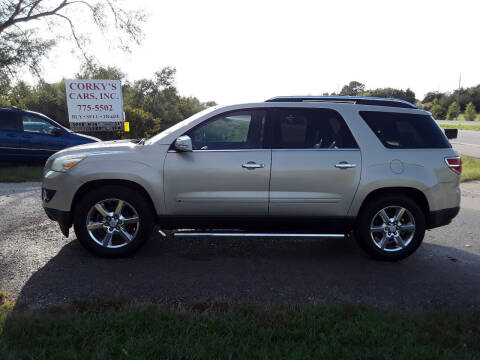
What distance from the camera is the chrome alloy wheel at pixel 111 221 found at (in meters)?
4.54

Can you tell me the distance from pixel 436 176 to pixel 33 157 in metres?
10.3

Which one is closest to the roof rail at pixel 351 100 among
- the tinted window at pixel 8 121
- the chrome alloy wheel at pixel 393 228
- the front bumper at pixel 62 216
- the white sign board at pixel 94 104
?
the chrome alloy wheel at pixel 393 228

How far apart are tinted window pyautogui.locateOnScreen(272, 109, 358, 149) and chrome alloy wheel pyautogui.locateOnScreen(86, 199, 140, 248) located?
6.00 feet

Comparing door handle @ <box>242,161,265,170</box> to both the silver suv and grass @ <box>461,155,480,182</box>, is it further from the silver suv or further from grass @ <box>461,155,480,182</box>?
grass @ <box>461,155,480,182</box>

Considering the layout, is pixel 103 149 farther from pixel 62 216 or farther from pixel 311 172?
pixel 311 172

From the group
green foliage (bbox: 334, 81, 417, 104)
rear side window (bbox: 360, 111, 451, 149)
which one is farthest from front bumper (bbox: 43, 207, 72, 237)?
green foliage (bbox: 334, 81, 417, 104)

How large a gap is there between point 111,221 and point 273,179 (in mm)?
A: 1871

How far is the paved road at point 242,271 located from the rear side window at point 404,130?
4.55 ft

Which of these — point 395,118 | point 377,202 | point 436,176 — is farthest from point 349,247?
point 395,118

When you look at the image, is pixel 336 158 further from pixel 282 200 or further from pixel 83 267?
pixel 83 267

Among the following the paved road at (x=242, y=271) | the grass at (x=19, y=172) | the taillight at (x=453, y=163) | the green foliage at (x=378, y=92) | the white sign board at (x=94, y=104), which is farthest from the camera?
the green foliage at (x=378, y=92)

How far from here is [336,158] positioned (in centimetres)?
454

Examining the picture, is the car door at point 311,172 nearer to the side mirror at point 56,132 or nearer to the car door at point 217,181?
the car door at point 217,181

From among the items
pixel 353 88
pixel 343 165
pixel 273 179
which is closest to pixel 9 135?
pixel 273 179
